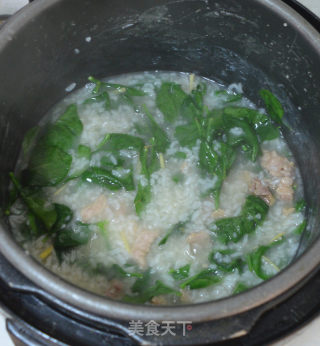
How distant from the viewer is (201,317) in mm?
1170

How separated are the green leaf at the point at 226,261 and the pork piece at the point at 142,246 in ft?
0.89

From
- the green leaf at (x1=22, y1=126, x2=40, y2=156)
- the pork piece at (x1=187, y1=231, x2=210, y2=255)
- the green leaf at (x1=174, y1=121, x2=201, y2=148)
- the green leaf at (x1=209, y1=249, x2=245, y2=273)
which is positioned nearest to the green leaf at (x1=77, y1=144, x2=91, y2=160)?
the green leaf at (x1=22, y1=126, x2=40, y2=156)

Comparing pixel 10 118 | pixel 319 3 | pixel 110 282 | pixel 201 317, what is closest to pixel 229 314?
pixel 201 317

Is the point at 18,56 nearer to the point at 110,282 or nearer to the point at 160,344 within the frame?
the point at 110,282

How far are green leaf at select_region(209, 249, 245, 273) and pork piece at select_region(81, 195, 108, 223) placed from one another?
1.71 ft

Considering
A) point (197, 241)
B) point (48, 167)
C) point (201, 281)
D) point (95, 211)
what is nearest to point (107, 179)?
point (95, 211)

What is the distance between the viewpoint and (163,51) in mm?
2377

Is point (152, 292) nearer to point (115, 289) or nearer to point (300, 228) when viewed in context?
point (115, 289)

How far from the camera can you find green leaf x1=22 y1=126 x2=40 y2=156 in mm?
2137

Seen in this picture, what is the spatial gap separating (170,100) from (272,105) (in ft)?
1.77

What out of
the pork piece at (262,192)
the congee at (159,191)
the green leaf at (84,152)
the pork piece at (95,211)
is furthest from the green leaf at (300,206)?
the green leaf at (84,152)

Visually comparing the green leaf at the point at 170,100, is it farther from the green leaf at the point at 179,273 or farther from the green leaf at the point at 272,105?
the green leaf at the point at 179,273

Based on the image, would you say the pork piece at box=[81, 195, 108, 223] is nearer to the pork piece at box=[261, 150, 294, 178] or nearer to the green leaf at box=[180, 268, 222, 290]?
the green leaf at box=[180, 268, 222, 290]

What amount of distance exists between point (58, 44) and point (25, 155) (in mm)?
559
